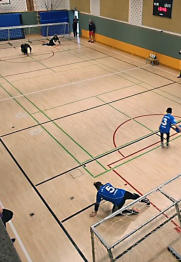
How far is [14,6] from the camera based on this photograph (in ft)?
72.6

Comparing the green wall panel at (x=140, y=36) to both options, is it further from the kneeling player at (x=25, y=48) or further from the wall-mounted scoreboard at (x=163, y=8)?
→ the kneeling player at (x=25, y=48)

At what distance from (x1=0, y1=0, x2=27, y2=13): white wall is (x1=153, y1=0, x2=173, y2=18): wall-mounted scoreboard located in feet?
41.0

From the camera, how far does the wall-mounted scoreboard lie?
14.3 metres

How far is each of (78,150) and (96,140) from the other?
83 centimetres

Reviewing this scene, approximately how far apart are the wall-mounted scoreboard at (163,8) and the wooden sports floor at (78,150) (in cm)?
296

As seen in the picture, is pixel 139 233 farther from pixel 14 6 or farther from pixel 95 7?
pixel 14 6

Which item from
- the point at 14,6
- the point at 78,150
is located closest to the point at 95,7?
the point at 14,6

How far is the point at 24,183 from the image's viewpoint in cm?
729

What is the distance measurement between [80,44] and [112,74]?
7153 millimetres

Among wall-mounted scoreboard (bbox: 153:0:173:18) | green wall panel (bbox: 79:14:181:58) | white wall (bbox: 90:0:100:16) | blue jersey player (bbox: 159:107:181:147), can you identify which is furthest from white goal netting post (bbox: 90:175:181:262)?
white wall (bbox: 90:0:100:16)

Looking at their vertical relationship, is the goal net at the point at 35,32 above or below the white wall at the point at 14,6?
below

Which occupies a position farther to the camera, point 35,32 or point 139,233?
point 35,32

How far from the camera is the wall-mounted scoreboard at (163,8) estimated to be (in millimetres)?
14297

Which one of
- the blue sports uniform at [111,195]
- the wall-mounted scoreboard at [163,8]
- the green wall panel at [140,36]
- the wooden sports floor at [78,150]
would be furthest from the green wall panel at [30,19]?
the blue sports uniform at [111,195]
